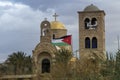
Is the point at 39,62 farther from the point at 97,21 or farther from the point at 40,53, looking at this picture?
the point at 97,21

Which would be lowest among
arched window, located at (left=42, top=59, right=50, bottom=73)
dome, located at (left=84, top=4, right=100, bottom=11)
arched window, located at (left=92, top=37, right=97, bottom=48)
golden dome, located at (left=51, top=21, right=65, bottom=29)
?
arched window, located at (left=42, top=59, right=50, bottom=73)

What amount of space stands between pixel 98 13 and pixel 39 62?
42.3 feet

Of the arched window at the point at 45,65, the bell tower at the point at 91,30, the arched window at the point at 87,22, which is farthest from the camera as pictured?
the arched window at the point at 87,22

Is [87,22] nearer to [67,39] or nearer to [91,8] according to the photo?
[91,8]

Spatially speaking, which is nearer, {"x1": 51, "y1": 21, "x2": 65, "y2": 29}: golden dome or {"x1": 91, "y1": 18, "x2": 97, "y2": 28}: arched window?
{"x1": 91, "y1": 18, "x2": 97, "y2": 28}: arched window

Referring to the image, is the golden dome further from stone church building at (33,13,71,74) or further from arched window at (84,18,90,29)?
stone church building at (33,13,71,74)

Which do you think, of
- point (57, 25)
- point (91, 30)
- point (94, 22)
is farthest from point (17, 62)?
point (94, 22)

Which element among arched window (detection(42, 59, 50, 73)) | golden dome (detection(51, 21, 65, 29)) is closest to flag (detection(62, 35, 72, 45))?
golden dome (detection(51, 21, 65, 29))

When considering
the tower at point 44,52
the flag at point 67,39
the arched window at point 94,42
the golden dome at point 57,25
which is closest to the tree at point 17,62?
the tower at point 44,52

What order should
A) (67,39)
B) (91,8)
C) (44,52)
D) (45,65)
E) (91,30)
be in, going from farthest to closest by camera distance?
(91,8) → (91,30) → (67,39) → (45,65) → (44,52)

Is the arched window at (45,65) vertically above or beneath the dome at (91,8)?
beneath

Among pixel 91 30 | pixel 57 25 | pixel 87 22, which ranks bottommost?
pixel 91 30

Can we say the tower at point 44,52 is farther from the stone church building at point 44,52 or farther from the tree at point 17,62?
the tree at point 17,62

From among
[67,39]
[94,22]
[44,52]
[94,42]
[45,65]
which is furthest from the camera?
[94,22]
